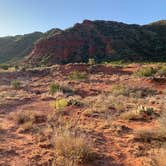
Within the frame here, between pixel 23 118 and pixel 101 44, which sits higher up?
pixel 101 44

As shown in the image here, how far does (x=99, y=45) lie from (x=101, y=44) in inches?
21.9

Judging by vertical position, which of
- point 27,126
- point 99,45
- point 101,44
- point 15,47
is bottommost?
point 27,126

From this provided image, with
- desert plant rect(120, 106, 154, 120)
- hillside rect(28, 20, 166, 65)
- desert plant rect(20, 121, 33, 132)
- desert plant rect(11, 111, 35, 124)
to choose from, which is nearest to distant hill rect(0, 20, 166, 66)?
hillside rect(28, 20, 166, 65)

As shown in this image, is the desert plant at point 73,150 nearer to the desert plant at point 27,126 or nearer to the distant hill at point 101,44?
the desert plant at point 27,126

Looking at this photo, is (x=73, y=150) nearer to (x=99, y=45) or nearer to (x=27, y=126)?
(x=27, y=126)

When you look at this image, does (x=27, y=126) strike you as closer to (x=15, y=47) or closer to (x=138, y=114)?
(x=138, y=114)

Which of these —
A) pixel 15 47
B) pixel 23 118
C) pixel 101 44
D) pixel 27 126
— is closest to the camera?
pixel 27 126

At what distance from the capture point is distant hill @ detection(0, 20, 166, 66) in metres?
49.2

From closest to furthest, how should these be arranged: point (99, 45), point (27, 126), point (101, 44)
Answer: point (27, 126)
point (99, 45)
point (101, 44)

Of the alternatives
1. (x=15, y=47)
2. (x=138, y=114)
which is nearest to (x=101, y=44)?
(x=15, y=47)

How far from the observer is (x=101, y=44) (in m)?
52.2

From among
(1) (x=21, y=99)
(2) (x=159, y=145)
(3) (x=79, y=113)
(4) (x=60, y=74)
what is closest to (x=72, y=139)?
(2) (x=159, y=145)

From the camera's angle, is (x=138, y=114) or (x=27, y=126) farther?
(x=138, y=114)

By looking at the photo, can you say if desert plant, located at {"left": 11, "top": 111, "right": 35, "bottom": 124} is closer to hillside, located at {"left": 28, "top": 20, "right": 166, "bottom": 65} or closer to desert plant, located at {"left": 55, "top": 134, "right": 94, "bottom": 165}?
desert plant, located at {"left": 55, "top": 134, "right": 94, "bottom": 165}
